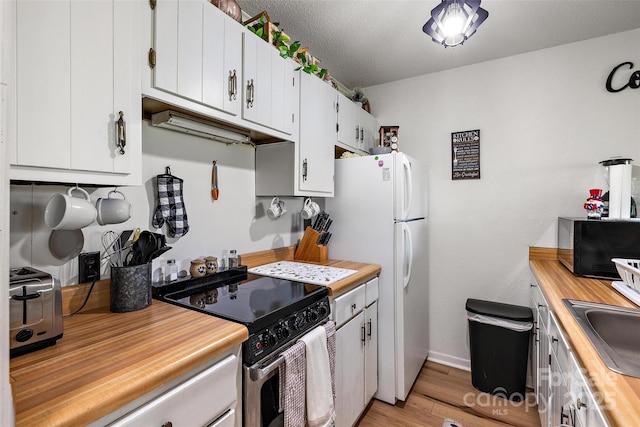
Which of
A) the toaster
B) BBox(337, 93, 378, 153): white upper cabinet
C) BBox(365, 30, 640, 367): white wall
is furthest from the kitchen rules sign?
the toaster

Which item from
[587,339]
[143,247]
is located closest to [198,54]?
[143,247]

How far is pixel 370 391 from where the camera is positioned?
1.97 m

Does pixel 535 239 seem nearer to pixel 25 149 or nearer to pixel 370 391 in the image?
pixel 370 391

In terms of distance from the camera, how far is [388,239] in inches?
81.7

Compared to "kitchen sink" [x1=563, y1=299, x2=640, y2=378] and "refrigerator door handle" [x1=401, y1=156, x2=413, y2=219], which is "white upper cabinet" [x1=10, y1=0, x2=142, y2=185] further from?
"kitchen sink" [x1=563, y1=299, x2=640, y2=378]

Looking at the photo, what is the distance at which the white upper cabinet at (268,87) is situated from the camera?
4.85ft

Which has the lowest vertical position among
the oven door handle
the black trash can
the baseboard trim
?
the baseboard trim

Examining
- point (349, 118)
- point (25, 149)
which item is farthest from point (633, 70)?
point (25, 149)

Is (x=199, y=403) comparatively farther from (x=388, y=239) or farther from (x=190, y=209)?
(x=388, y=239)

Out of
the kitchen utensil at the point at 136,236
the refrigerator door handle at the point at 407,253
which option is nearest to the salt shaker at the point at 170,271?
the kitchen utensil at the point at 136,236

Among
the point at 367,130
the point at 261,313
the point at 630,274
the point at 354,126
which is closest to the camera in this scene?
the point at 261,313

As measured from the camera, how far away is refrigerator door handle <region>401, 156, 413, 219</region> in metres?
2.06

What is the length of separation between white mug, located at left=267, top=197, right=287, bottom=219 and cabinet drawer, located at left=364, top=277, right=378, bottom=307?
0.74 m

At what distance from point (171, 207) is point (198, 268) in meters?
0.34
